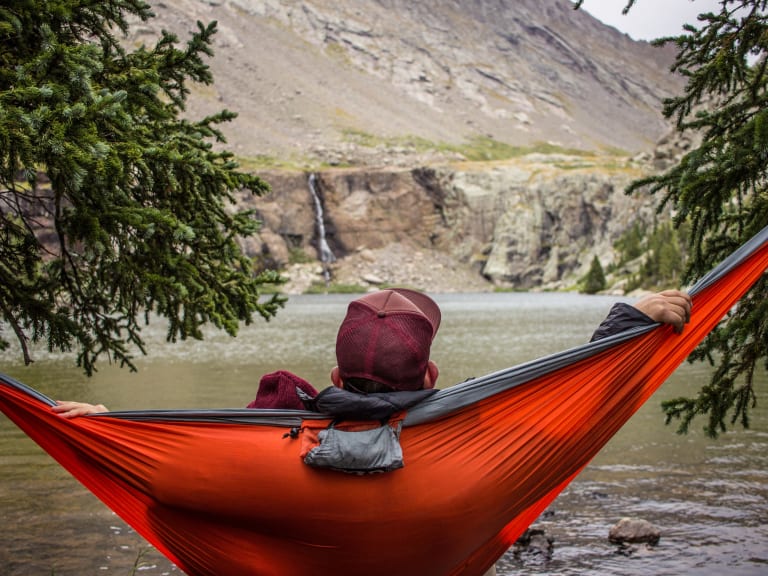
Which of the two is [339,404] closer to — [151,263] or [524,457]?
[524,457]

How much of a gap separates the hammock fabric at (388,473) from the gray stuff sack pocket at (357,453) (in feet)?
0.26

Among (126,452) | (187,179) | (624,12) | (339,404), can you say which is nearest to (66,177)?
(187,179)

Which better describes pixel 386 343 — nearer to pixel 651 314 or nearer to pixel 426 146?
pixel 651 314

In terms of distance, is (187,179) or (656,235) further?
(656,235)

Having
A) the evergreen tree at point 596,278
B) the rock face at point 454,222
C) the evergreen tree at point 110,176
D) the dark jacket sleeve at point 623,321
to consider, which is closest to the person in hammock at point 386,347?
the dark jacket sleeve at point 623,321

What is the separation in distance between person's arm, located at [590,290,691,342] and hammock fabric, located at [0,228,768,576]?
57 millimetres

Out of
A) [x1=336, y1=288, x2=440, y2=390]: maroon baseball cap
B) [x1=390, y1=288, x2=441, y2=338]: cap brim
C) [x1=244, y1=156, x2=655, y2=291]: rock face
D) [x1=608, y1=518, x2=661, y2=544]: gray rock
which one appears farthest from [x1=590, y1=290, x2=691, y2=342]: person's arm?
[x1=244, y1=156, x2=655, y2=291]: rock face

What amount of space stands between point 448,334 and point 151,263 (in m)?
33.9

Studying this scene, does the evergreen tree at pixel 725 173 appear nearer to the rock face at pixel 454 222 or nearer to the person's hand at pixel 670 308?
the person's hand at pixel 670 308

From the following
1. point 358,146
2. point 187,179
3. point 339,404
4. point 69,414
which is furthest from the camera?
point 358,146

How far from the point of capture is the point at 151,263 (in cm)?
551

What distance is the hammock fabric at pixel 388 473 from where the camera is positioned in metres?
2.58

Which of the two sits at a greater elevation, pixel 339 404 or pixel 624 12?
pixel 624 12

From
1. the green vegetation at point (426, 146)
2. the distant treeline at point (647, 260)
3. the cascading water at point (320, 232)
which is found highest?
the green vegetation at point (426, 146)
